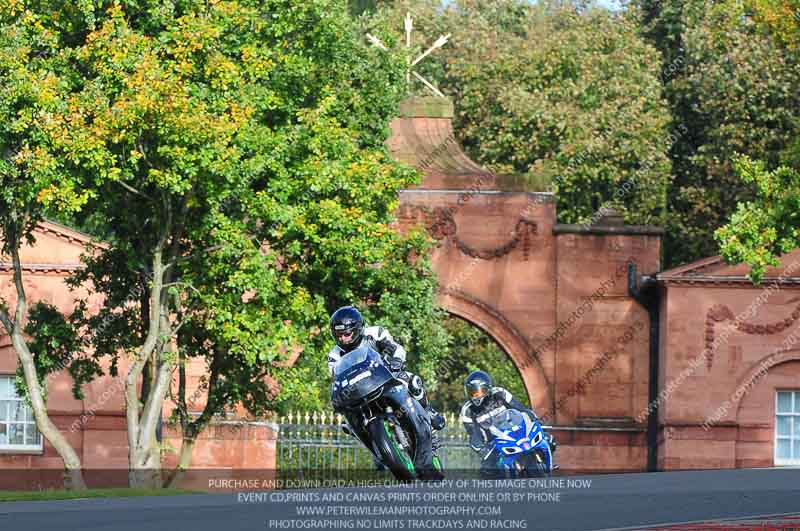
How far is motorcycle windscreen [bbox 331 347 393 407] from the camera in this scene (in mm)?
14898

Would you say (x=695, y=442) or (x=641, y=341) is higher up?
(x=641, y=341)

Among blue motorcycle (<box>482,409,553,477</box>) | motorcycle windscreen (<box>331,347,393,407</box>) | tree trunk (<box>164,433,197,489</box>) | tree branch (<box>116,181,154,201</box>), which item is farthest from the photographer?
tree trunk (<box>164,433,197,489</box>)

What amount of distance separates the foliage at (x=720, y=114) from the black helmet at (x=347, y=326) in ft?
106

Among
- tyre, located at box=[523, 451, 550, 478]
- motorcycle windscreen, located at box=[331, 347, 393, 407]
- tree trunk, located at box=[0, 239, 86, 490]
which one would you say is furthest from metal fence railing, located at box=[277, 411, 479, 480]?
motorcycle windscreen, located at box=[331, 347, 393, 407]

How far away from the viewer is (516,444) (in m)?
20.2

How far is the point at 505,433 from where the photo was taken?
20.2 meters

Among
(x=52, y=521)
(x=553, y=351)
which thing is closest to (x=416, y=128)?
(x=553, y=351)

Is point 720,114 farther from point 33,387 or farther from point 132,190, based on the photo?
point 33,387

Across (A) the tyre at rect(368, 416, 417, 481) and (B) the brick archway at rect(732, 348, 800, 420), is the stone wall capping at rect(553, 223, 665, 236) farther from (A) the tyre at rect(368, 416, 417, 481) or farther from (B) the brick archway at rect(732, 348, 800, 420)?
(A) the tyre at rect(368, 416, 417, 481)

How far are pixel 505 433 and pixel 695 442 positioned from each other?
1721cm

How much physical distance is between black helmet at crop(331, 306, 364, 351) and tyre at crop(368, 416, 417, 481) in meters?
0.81

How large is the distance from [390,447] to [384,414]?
0.32 metres

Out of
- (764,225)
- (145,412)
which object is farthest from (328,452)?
(764,225)

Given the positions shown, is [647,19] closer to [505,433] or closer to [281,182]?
[281,182]
